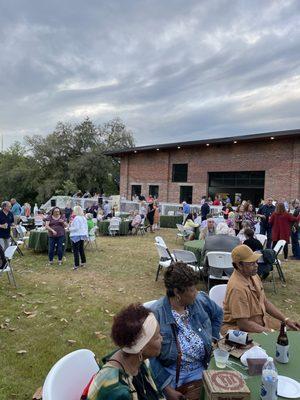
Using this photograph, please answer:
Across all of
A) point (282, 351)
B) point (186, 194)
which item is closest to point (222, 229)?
point (282, 351)

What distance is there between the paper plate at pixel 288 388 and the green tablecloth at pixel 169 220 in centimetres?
1929

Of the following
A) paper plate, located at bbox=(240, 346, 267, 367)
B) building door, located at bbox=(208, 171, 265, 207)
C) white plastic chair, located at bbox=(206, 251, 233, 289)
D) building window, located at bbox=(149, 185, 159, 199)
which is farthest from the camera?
building window, located at bbox=(149, 185, 159, 199)

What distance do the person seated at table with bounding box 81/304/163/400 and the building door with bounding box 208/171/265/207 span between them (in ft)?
79.1

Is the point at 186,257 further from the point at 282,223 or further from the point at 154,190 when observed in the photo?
the point at 154,190

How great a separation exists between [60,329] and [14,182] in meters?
42.9

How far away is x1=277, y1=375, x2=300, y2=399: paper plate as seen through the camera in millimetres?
2193

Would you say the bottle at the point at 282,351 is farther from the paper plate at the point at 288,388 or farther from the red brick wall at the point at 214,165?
the red brick wall at the point at 214,165

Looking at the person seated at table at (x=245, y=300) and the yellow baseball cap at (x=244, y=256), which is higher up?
the yellow baseball cap at (x=244, y=256)

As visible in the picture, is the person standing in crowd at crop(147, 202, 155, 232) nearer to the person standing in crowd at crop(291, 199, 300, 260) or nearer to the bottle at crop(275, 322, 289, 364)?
the person standing in crowd at crop(291, 199, 300, 260)

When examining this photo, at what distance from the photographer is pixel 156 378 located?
2.76 m

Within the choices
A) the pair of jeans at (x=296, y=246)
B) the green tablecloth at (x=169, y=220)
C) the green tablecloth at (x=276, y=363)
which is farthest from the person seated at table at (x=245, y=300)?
the green tablecloth at (x=169, y=220)

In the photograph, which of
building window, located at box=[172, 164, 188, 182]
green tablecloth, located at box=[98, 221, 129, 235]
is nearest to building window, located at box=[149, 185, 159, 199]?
building window, located at box=[172, 164, 188, 182]

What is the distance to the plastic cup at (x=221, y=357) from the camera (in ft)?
8.35

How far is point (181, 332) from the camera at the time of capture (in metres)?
2.87
